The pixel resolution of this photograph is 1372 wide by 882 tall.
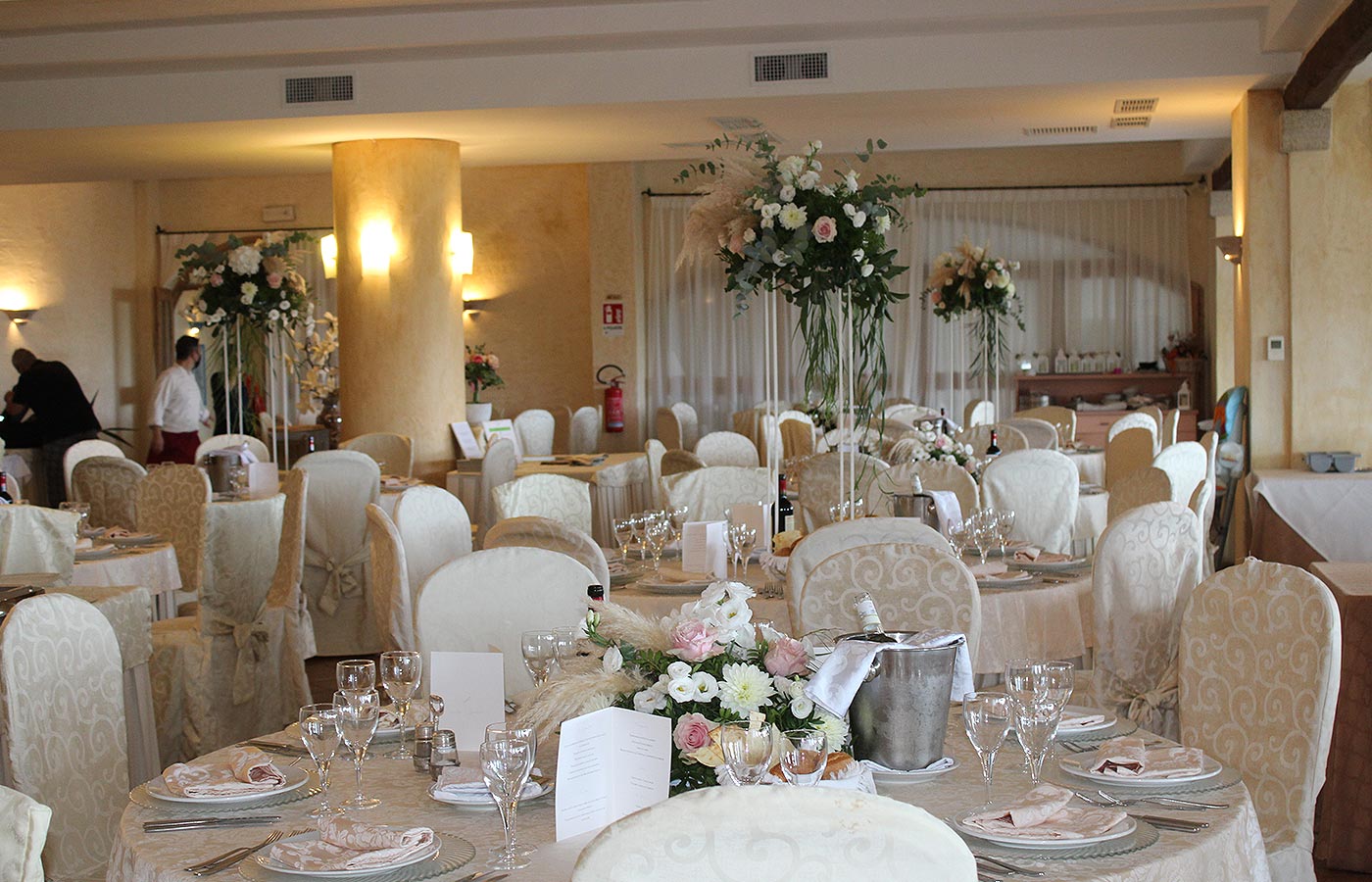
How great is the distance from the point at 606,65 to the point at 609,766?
6395mm

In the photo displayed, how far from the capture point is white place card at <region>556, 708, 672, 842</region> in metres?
2.06

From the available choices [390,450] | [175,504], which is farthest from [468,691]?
[390,450]

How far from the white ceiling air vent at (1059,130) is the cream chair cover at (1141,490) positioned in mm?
4151

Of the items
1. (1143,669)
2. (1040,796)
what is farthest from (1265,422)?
(1040,796)

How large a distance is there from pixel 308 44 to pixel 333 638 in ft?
10.8

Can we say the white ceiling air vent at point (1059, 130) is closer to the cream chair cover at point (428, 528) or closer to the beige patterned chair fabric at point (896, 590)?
the cream chair cover at point (428, 528)

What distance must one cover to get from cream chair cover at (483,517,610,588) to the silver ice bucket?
1.74 meters

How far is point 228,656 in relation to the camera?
18.0ft

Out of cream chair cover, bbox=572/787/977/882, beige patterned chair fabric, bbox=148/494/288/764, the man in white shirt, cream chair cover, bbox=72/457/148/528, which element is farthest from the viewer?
the man in white shirt

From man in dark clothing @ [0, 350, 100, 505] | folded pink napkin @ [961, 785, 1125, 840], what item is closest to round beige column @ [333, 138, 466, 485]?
man in dark clothing @ [0, 350, 100, 505]

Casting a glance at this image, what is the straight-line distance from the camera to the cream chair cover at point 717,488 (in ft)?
20.0

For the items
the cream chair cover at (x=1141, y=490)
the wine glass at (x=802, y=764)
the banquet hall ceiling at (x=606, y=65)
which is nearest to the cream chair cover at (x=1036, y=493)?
the cream chair cover at (x=1141, y=490)

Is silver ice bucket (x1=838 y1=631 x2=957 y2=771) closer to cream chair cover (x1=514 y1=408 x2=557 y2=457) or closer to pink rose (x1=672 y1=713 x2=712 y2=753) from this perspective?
pink rose (x1=672 y1=713 x2=712 y2=753)

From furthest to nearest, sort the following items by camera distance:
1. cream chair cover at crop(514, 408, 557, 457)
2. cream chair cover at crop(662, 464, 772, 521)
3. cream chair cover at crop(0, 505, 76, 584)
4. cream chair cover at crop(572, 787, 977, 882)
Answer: cream chair cover at crop(514, 408, 557, 457) < cream chair cover at crop(662, 464, 772, 521) < cream chair cover at crop(0, 505, 76, 584) < cream chair cover at crop(572, 787, 977, 882)
